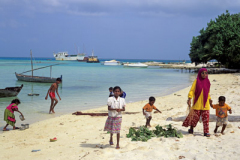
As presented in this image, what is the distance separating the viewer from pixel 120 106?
5.17 metres

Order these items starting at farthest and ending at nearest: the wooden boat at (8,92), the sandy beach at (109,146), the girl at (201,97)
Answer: the wooden boat at (8,92)
the girl at (201,97)
the sandy beach at (109,146)

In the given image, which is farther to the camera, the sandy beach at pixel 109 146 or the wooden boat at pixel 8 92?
the wooden boat at pixel 8 92

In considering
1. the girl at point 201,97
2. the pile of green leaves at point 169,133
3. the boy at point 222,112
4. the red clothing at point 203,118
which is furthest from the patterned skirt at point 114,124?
the boy at point 222,112

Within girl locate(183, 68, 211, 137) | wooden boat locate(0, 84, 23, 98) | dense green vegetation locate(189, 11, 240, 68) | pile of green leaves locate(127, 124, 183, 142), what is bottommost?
wooden boat locate(0, 84, 23, 98)

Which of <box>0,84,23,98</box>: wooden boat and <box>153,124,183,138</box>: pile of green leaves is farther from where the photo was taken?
<box>0,84,23,98</box>: wooden boat

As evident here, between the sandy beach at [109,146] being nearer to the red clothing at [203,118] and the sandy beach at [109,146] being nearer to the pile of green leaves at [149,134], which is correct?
the pile of green leaves at [149,134]

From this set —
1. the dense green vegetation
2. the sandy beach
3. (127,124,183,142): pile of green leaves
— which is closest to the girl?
the sandy beach

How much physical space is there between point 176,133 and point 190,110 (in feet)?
2.12

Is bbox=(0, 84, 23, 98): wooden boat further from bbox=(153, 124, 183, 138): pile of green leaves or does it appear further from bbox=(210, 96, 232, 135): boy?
bbox=(210, 96, 232, 135): boy

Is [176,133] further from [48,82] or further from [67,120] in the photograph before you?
[48,82]

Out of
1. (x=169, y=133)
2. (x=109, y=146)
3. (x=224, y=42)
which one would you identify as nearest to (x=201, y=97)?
(x=169, y=133)

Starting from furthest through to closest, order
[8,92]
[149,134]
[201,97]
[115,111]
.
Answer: [8,92]
[149,134]
[201,97]
[115,111]

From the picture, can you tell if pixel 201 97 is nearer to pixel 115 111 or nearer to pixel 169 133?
pixel 169 133

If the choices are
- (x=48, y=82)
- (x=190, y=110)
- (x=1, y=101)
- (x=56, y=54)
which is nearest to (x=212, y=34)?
(x=48, y=82)
